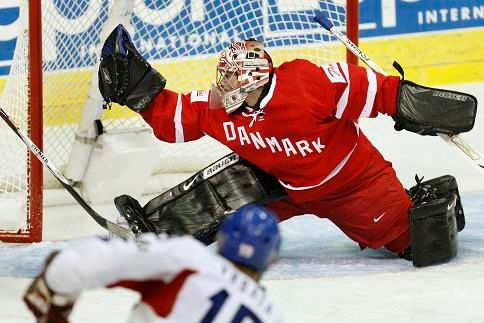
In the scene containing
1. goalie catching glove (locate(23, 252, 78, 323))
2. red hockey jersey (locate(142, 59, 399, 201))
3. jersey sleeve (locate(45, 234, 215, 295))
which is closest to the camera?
jersey sleeve (locate(45, 234, 215, 295))

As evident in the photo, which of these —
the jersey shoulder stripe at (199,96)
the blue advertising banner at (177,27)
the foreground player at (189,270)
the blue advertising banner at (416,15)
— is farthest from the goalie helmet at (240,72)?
the blue advertising banner at (416,15)

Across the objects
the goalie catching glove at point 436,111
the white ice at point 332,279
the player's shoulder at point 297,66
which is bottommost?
the white ice at point 332,279

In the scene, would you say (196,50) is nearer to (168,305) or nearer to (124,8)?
(124,8)

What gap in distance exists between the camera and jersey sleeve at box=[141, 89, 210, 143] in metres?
4.50

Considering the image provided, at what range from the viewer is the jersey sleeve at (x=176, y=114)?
4.50m

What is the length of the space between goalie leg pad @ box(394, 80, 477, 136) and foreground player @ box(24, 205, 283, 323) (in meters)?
2.11

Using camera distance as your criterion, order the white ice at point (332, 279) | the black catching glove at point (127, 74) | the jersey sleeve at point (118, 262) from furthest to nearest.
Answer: the black catching glove at point (127, 74), the white ice at point (332, 279), the jersey sleeve at point (118, 262)

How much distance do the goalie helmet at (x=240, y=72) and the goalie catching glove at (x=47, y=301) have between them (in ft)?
6.56

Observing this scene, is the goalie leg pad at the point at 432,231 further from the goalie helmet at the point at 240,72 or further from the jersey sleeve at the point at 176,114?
the jersey sleeve at the point at 176,114

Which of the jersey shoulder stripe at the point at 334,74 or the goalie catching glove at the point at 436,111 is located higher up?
the jersey shoulder stripe at the point at 334,74

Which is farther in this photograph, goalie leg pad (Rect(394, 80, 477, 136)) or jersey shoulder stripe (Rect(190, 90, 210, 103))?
jersey shoulder stripe (Rect(190, 90, 210, 103))

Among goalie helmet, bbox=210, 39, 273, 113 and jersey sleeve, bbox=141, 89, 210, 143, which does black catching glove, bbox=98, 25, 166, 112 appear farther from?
goalie helmet, bbox=210, 39, 273, 113

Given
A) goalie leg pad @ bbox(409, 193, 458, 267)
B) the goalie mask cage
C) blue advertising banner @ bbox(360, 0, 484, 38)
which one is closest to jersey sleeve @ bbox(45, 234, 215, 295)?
goalie leg pad @ bbox(409, 193, 458, 267)

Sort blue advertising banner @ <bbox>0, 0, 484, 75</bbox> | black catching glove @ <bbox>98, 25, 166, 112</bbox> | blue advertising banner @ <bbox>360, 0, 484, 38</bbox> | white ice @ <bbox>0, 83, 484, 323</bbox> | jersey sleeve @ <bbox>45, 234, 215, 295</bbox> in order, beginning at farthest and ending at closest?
blue advertising banner @ <bbox>360, 0, 484, 38</bbox> → blue advertising banner @ <bbox>0, 0, 484, 75</bbox> → black catching glove @ <bbox>98, 25, 166, 112</bbox> → white ice @ <bbox>0, 83, 484, 323</bbox> → jersey sleeve @ <bbox>45, 234, 215, 295</bbox>
